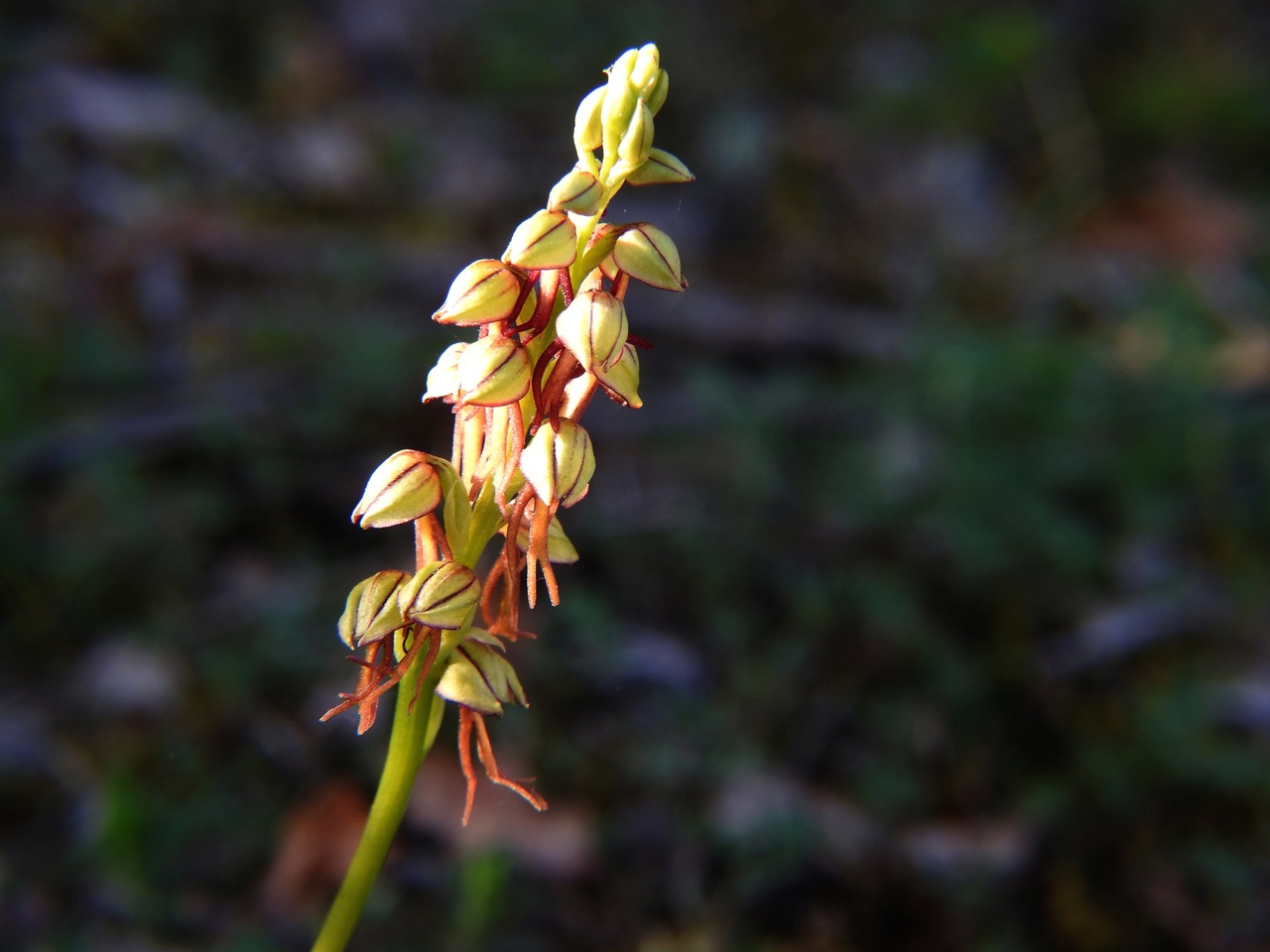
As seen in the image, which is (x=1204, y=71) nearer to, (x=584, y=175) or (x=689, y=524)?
(x=689, y=524)

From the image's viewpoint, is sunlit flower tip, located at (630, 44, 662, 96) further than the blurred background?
No

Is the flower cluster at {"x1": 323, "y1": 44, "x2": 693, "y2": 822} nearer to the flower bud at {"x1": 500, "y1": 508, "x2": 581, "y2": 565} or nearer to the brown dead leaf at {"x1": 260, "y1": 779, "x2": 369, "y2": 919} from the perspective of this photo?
the flower bud at {"x1": 500, "y1": 508, "x2": 581, "y2": 565}

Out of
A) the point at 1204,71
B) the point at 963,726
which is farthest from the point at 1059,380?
the point at 1204,71

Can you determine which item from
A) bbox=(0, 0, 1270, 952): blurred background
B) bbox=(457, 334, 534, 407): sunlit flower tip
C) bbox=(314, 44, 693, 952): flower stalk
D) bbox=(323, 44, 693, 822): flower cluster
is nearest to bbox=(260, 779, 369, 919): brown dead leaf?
bbox=(0, 0, 1270, 952): blurred background

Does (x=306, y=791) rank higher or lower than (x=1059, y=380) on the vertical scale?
lower

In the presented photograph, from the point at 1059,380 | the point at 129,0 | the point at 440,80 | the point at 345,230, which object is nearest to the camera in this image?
the point at 1059,380

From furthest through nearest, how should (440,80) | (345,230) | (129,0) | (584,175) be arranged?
(440,80), (129,0), (345,230), (584,175)
